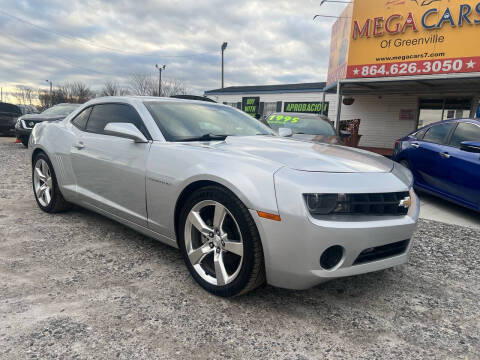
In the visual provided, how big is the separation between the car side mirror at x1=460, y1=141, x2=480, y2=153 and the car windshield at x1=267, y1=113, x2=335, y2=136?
2658 millimetres

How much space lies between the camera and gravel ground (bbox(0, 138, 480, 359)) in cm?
183

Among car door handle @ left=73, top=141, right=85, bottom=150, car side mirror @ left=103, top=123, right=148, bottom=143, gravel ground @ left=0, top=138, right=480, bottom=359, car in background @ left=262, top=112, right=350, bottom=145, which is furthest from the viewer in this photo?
car in background @ left=262, top=112, right=350, bottom=145

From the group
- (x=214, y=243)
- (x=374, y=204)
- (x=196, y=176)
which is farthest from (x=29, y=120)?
(x=374, y=204)

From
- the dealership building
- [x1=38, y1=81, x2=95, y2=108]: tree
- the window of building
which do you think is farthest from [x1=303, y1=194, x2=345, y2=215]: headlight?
[x1=38, y1=81, x2=95, y2=108]: tree

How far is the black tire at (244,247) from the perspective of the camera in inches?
80.0

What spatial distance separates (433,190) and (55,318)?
5038 millimetres

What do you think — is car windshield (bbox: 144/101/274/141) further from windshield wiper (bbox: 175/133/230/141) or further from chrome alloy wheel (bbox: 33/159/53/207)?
chrome alloy wheel (bbox: 33/159/53/207)

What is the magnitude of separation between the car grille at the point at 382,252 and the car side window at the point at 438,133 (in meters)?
3.43

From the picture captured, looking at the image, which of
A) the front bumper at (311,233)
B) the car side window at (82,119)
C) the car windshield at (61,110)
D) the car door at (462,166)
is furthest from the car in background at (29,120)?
the front bumper at (311,233)

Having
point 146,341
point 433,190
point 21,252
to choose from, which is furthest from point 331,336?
point 433,190

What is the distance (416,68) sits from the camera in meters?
9.63

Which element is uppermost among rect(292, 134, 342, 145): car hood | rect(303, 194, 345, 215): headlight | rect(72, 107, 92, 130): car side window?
rect(72, 107, 92, 130): car side window

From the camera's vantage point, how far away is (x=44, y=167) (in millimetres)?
4020

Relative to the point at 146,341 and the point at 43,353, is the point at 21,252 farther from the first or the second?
the point at 146,341
